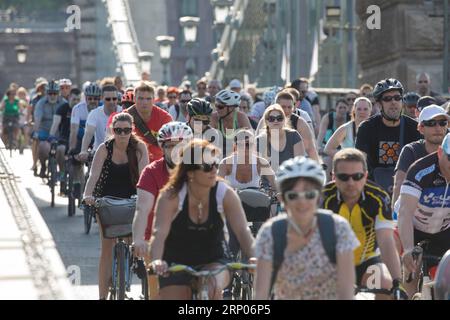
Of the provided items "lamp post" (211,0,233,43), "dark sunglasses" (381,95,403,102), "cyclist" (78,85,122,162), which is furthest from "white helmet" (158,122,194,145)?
"lamp post" (211,0,233,43)

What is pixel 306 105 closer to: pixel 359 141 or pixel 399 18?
pixel 399 18

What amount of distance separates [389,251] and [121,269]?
3.32 meters

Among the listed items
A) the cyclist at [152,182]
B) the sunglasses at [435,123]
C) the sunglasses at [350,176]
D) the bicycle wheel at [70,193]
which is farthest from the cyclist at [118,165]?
the bicycle wheel at [70,193]

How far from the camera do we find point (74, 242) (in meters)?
18.0

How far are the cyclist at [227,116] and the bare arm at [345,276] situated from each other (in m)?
8.01

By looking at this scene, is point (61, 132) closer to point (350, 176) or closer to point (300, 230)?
point (350, 176)

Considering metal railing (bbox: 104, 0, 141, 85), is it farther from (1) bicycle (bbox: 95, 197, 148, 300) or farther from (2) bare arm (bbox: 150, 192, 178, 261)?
(2) bare arm (bbox: 150, 192, 178, 261)

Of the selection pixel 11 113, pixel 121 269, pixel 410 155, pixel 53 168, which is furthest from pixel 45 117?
pixel 11 113

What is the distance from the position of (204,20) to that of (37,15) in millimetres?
33613

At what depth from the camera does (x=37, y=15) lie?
116 metres

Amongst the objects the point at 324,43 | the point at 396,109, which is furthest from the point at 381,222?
the point at 324,43

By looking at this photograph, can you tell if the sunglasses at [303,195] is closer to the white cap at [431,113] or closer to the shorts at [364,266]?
the shorts at [364,266]

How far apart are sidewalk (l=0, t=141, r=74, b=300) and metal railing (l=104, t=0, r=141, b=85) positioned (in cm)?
3716

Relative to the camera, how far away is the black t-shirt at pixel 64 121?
23.1 meters
